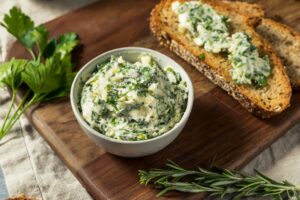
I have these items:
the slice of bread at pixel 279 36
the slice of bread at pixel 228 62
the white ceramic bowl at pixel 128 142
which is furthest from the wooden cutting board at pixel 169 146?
the slice of bread at pixel 279 36

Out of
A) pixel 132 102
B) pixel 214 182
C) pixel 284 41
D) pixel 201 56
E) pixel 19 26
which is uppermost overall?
pixel 19 26

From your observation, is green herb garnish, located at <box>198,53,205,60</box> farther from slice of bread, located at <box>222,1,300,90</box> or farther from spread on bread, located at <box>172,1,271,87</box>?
slice of bread, located at <box>222,1,300,90</box>

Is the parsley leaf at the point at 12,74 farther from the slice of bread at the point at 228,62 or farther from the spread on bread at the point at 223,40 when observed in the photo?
the spread on bread at the point at 223,40

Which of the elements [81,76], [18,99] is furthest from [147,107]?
[18,99]

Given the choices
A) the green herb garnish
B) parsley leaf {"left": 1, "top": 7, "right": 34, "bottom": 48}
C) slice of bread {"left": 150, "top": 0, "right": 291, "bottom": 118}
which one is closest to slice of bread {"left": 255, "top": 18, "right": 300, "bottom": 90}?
slice of bread {"left": 150, "top": 0, "right": 291, "bottom": 118}

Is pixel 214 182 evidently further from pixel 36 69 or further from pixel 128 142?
pixel 36 69

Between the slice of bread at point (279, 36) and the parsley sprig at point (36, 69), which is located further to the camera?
the slice of bread at point (279, 36)

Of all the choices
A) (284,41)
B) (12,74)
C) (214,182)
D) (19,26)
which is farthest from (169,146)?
(19,26)
